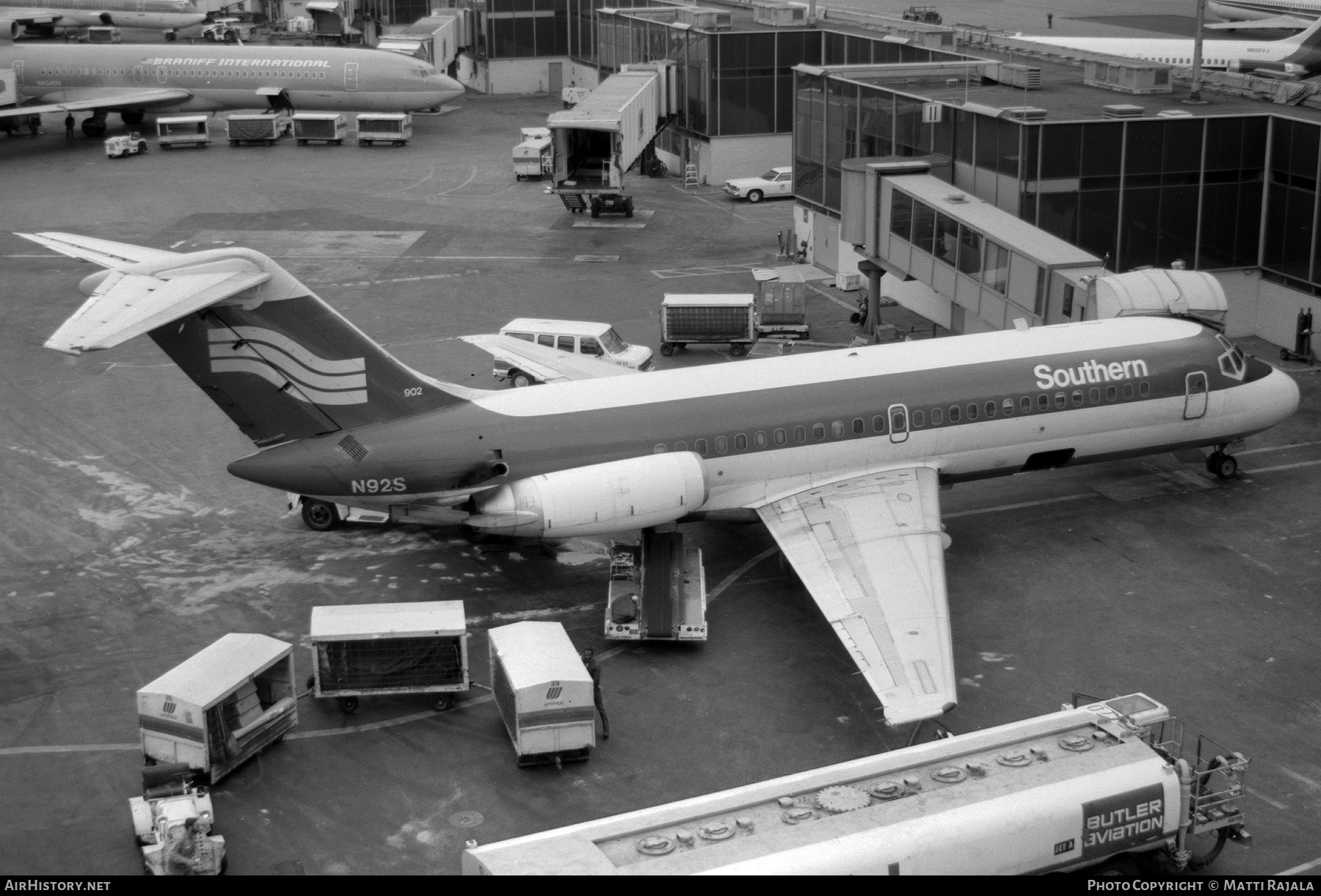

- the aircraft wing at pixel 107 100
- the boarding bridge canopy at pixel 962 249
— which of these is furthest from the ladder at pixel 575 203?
the aircraft wing at pixel 107 100

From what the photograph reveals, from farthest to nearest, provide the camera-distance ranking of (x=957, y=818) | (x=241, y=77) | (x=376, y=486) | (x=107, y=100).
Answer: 1. (x=241, y=77)
2. (x=107, y=100)
3. (x=376, y=486)
4. (x=957, y=818)

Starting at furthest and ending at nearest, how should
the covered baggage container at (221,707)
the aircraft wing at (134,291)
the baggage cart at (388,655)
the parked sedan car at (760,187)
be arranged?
the parked sedan car at (760,187)
the baggage cart at (388,655)
the covered baggage container at (221,707)
the aircraft wing at (134,291)

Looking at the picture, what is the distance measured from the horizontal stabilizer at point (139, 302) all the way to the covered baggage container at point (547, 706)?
795cm

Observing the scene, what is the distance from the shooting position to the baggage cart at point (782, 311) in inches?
1833

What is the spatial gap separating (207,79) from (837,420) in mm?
63216

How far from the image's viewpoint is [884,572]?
26.4 meters

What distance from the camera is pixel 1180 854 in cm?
1916

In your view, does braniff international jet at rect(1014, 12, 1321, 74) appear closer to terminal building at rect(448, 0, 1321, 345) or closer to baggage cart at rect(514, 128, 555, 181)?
terminal building at rect(448, 0, 1321, 345)

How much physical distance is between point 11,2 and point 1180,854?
12050 cm

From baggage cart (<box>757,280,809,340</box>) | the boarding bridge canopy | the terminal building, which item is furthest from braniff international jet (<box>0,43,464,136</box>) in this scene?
the boarding bridge canopy

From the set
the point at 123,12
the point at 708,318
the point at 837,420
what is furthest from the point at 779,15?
the point at 123,12

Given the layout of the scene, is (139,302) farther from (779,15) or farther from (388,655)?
(779,15)

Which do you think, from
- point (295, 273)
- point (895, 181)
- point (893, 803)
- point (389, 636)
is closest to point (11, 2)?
point (295, 273)

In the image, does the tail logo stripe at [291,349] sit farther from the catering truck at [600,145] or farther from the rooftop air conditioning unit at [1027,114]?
the catering truck at [600,145]
